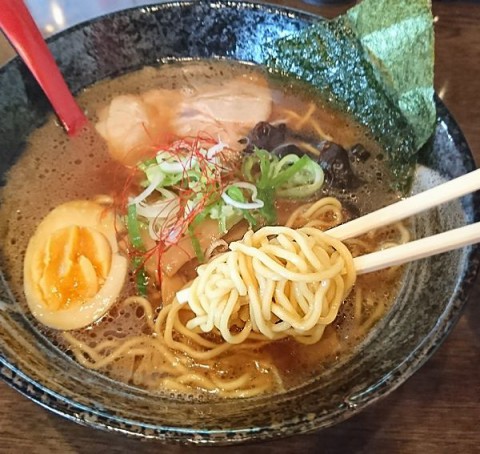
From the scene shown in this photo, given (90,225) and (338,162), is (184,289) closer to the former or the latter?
(90,225)

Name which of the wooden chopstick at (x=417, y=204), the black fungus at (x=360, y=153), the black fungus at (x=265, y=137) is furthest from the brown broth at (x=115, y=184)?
the wooden chopstick at (x=417, y=204)

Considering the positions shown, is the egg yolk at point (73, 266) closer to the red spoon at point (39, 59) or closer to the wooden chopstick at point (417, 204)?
the red spoon at point (39, 59)

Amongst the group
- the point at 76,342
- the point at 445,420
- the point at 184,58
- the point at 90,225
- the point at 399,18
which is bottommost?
the point at 445,420

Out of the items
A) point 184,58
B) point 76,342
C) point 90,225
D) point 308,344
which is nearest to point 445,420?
point 308,344

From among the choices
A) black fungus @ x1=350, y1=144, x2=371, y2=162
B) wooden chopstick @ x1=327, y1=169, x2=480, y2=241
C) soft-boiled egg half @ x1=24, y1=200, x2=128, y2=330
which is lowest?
wooden chopstick @ x1=327, y1=169, x2=480, y2=241

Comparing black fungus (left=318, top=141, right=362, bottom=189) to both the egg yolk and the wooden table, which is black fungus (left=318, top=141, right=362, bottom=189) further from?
the egg yolk

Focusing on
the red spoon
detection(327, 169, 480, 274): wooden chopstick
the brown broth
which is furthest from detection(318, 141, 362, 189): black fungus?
the red spoon
